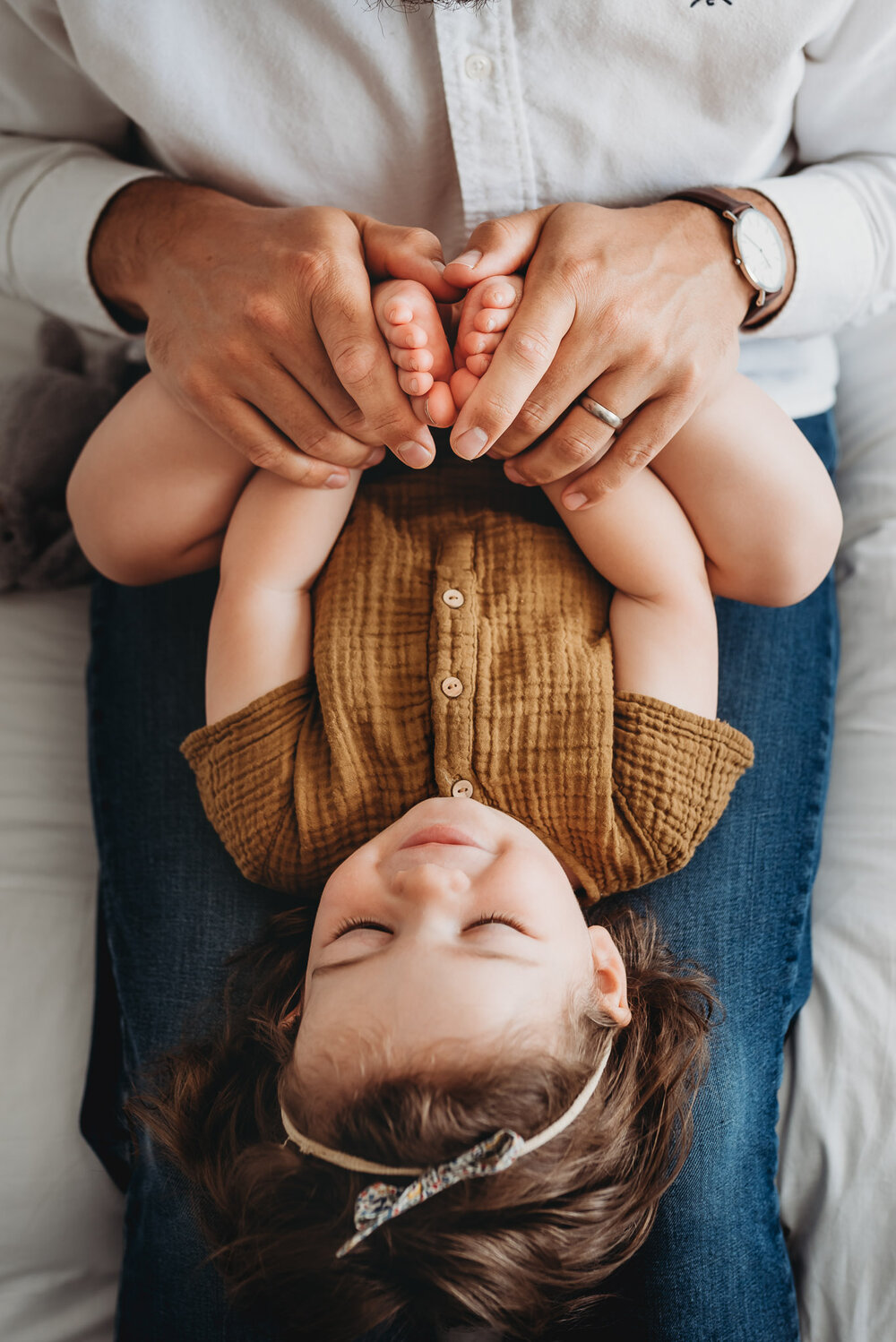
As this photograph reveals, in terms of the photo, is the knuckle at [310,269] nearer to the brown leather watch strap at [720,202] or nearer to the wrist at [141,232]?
the wrist at [141,232]

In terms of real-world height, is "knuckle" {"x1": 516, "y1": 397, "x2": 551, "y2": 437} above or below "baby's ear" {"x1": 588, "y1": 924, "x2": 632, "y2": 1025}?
above

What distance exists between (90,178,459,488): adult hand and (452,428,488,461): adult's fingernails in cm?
4

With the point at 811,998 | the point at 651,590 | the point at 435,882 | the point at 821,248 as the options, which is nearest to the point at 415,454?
the point at 651,590

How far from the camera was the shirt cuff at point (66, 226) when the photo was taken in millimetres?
1013

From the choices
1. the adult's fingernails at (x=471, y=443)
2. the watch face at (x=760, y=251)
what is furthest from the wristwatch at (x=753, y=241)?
the adult's fingernails at (x=471, y=443)

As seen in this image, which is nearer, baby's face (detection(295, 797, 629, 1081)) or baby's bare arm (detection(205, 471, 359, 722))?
baby's face (detection(295, 797, 629, 1081))

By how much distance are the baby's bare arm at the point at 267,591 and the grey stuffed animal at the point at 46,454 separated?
1.24 ft

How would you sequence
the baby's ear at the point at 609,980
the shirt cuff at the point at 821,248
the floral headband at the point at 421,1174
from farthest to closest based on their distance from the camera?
the shirt cuff at the point at 821,248 → the baby's ear at the point at 609,980 → the floral headband at the point at 421,1174

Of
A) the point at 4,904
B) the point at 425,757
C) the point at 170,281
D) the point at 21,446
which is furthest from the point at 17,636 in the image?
the point at 425,757

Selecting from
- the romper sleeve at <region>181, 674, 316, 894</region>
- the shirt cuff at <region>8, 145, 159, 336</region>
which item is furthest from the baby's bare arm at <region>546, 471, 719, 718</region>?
the shirt cuff at <region>8, 145, 159, 336</region>

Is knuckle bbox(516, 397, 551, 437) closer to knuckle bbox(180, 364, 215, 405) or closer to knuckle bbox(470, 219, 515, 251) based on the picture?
knuckle bbox(470, 219, 515, 251)

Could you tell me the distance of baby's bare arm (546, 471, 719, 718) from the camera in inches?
35.7

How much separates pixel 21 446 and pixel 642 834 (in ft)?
2.87

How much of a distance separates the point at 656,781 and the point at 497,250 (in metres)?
0.50
